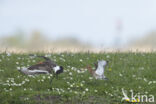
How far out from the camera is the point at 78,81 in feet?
52.5

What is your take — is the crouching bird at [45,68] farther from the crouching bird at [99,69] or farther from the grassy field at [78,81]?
the crouching bird at [99,69]

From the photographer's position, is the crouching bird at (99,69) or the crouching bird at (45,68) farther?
the crouching bird at (45,68)

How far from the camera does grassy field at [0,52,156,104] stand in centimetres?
1407

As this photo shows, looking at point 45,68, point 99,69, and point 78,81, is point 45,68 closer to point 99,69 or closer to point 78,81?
point 78,81

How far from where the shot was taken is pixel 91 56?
2006 centimetres

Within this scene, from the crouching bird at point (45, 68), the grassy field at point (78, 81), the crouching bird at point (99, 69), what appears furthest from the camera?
the crouching bird at point (45, 68)

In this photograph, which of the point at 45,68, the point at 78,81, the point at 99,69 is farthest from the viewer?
the point at 78,81

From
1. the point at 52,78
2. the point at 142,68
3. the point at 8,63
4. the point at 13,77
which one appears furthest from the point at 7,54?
the point at 142,68

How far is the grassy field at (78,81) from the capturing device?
14.1 m

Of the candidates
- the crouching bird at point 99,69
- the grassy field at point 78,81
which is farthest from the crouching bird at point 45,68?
the crouching bird at point 99,69

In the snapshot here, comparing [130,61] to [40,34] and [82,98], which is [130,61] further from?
[40,34]

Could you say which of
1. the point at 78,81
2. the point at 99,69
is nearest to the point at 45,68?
the point at 78,81

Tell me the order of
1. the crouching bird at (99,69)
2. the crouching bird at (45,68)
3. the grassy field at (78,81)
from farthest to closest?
1. the crouching bird at (45,68)
2. the crouching bird at (99,69)
3. the grassy field at (78,81)

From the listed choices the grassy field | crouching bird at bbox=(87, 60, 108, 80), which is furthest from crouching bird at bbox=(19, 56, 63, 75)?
crouching bird at bbox=(87, 60, 108, 80)
